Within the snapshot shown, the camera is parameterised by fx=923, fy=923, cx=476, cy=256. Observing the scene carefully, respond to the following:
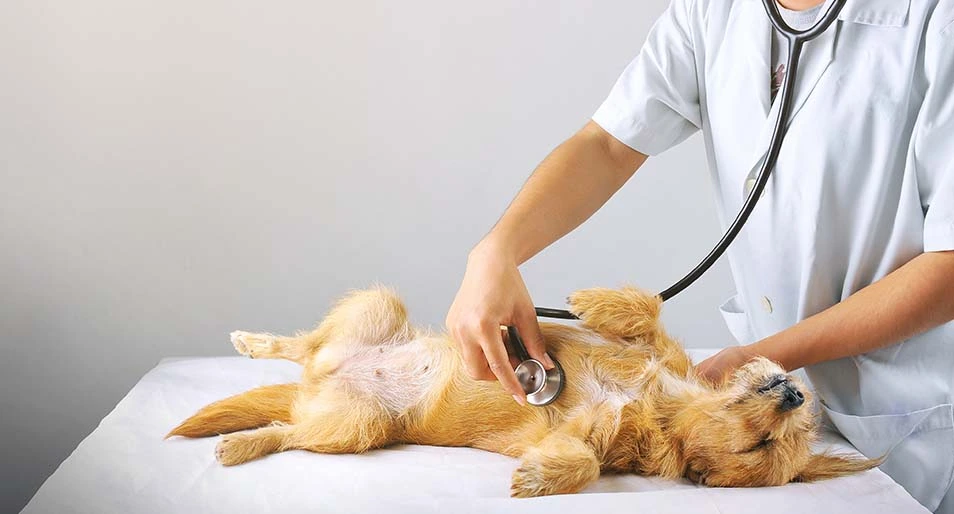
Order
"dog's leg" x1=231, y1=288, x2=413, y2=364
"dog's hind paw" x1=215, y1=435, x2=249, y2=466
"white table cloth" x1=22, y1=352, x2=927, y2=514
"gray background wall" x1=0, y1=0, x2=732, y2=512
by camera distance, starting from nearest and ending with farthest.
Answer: "white table cloth" x1=22, y1=352, x2=927, y2=514, "dog's hind paw" x1=215, y1=435, x2=249, y2=466, "dog's leg" x1=231, y1=288, x2=413, y2=364, "gray background wall" x1=0, y1=0, x2=732, y2=512

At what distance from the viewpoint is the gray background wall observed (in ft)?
8.39

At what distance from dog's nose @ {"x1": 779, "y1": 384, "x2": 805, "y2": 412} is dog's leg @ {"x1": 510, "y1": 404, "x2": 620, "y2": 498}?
26cm

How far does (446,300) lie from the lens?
2.84m

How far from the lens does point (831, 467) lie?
141cm

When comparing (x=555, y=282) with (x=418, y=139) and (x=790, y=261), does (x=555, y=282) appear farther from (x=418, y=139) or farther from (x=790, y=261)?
(x=790, y=261)

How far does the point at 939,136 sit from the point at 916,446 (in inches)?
19.6

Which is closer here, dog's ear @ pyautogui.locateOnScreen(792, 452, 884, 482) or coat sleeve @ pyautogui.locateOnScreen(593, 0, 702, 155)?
dog's ear @ pyautogui.locateOnScreen(792, 452, 884, 482)

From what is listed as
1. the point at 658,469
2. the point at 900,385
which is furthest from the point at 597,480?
the point at 900,385

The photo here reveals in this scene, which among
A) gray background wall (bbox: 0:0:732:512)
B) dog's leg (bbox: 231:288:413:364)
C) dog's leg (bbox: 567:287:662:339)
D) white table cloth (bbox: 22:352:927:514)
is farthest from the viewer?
gray background wall (bbox: 0:0:732:512)

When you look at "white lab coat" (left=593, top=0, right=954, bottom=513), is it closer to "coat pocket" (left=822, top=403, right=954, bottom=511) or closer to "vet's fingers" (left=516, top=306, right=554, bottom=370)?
→ "coat pocket" (left=822, top=403, right=954, bottom=511)

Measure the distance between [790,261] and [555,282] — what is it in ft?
4.22

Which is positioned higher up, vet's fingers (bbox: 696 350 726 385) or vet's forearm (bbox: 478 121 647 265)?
vet's forearm (bbox: 478 121 647 265)

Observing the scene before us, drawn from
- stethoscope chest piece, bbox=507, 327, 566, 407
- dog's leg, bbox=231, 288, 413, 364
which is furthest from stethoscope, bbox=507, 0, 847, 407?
dog's leg, bbox=231, 288, 413, 364

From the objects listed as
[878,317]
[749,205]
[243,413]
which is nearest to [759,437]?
[878,317]
